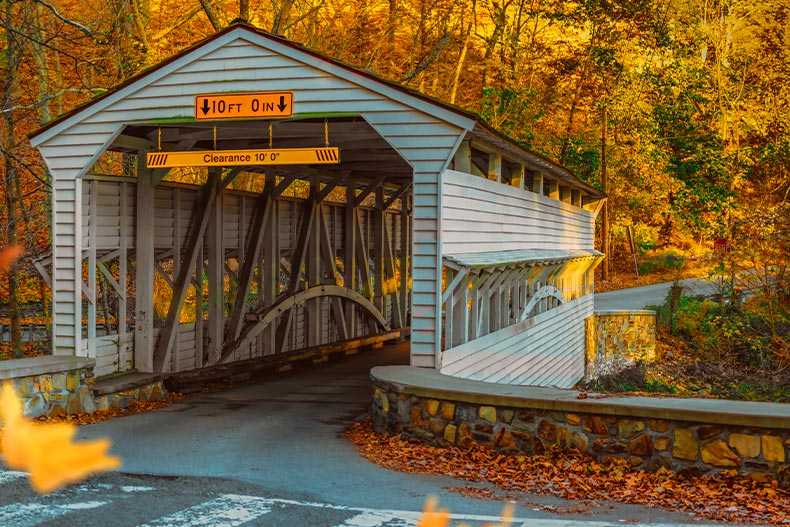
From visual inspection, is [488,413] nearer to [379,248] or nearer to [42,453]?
[42,453]

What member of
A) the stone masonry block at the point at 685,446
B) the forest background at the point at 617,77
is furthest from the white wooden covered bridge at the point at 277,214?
the forest background at the point at 617,77

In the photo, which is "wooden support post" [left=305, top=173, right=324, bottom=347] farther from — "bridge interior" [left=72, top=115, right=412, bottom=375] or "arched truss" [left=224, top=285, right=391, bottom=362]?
→ "arched truss" [left=224, top=285, right=391, bottom=362]

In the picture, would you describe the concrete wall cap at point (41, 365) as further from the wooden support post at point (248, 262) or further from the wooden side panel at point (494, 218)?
the wooden side panel at point (494, 218)

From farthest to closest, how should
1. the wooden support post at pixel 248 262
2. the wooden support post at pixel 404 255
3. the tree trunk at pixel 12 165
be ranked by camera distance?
the wooden support post at pixel 404 255
the tree trunk at pixel 12 165
the wooden support post at pixel 248 262

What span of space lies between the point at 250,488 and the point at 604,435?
297 centimetres

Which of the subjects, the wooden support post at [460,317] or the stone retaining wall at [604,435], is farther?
the wooden support post at [460,317]

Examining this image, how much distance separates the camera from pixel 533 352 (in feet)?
61.1

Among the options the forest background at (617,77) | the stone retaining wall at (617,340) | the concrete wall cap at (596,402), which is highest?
the forest background at (617,77)

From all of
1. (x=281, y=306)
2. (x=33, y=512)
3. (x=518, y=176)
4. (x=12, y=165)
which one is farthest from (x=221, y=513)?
(x=12, y=165)

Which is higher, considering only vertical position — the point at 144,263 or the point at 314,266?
the point at 144,263

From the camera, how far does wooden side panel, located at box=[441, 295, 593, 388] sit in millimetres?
13359

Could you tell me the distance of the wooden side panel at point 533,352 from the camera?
13.4 metres

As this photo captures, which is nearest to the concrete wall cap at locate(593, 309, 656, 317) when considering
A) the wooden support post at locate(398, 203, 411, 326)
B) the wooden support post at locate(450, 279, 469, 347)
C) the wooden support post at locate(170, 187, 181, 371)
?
the wooden support post at locate(398, 203, 411, 326)

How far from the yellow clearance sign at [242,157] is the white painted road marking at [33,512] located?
5.43m
